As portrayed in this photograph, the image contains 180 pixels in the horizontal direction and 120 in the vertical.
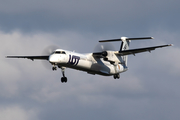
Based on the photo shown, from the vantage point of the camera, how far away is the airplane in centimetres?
3500

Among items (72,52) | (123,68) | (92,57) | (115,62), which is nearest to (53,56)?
(72,52)

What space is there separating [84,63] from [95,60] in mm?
2490

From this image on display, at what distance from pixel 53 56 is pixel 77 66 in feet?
11.0

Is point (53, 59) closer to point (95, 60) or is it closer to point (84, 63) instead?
point (84, 63)

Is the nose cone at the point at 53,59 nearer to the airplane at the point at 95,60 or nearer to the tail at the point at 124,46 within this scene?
the airplane at the point at 95,60

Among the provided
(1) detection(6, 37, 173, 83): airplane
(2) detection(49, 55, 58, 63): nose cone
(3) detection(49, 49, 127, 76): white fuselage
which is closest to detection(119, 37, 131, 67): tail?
(1) detection(6, 37, 173, 83): airplane

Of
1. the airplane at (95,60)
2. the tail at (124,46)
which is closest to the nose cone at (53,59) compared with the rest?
the airplane at (95,60)

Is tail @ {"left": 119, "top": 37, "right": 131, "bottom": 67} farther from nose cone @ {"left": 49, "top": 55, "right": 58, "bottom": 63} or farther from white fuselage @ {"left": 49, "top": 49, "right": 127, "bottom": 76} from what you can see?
nose cone @ {"left": 49, "top": 55, "right": 58, "bottom": 63}

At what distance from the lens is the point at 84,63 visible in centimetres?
3731

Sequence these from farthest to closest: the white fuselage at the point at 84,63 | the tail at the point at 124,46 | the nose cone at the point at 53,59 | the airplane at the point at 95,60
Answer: the tail at the point at 124,46 < the airplane at the point at 95,60 < the white fuselage at the point at 84,63 < the nose cone at the point at 53,59

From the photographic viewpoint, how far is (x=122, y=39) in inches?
1741

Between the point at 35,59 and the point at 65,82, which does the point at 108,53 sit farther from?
the point at 35,59

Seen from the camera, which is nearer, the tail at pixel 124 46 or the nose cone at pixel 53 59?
the nose cone at pixel 53 59

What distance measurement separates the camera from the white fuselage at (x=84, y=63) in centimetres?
3477
